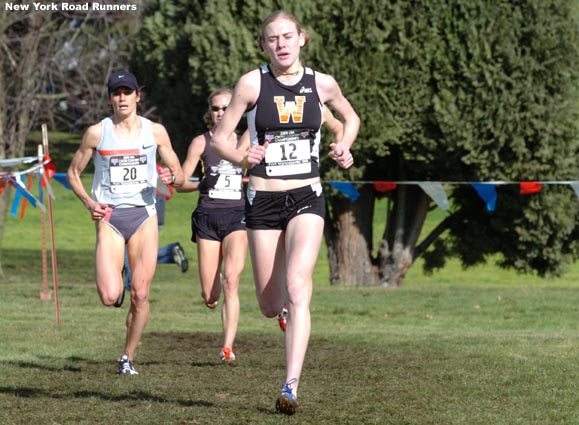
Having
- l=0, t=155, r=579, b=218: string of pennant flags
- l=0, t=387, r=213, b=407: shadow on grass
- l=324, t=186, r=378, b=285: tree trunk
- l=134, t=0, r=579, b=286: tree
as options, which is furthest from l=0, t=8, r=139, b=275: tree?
l=0, t=387, r=213, b=407: shadow on grass

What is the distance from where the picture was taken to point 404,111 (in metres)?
20.4

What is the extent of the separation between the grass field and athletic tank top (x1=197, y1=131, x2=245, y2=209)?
4.36 ft

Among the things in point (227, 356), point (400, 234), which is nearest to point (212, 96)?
point (227, 356)

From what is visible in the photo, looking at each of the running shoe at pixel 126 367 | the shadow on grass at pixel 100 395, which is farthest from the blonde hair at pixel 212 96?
the shadow on grass at pixel 100 395

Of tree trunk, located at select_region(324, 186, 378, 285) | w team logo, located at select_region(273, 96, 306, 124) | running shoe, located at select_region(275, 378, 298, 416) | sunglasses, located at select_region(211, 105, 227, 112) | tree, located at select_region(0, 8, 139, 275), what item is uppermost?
tree, located at select_region(0, 8, 139, 275)

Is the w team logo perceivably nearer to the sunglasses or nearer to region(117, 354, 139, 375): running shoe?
region(117, 354, 139, 375): running shoe

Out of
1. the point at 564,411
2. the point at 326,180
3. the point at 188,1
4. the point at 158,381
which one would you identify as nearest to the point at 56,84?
the point at 188,1

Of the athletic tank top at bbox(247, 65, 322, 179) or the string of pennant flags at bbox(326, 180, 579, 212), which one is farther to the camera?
the string of pennant flags at bbox(326, 180, 579, 212)

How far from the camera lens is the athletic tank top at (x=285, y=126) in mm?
7066

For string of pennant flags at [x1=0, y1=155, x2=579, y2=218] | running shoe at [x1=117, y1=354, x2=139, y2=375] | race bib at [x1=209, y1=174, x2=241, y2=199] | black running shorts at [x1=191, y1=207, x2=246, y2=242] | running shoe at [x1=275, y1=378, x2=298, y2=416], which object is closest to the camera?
running shoe at [x1=275, y1=378, x2=298, y2=416]

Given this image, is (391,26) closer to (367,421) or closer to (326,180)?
(326,180)

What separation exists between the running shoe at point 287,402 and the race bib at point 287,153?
1.22 metres

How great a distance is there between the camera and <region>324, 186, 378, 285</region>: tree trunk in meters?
22.4

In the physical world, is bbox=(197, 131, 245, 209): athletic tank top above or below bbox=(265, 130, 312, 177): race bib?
below
